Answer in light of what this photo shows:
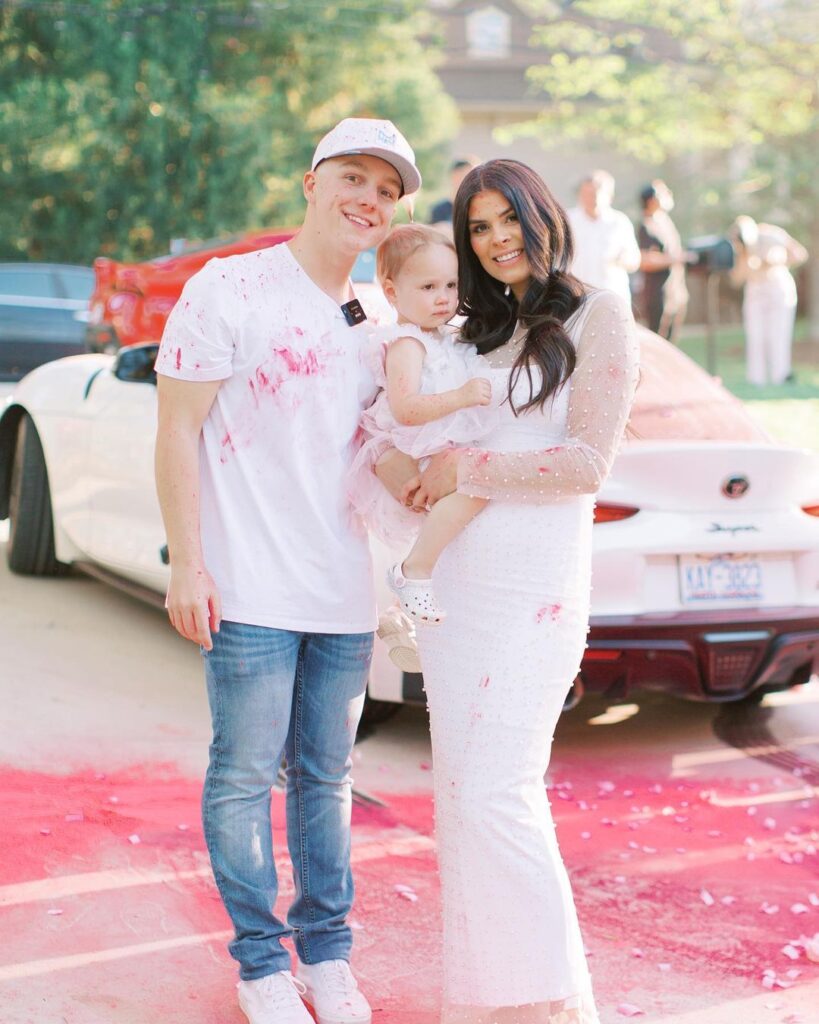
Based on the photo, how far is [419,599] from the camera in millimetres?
2912

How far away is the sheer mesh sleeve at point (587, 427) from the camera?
9.16ft

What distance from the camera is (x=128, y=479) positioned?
235 inches

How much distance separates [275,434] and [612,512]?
199 cm

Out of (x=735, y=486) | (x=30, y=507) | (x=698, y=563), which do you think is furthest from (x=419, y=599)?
(x=30, y=507)

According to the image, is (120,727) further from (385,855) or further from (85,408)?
(85,408)

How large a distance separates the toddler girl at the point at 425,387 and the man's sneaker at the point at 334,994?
82cm

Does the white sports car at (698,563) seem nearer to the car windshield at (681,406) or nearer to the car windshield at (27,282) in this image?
the car windshield at (681,406)

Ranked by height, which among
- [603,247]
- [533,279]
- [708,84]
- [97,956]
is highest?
[708,84]

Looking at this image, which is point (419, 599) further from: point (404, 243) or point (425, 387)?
point (404, 243)

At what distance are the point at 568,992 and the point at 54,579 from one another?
180 inches

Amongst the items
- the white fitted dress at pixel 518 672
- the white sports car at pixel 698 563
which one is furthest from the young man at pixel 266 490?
the white sports car at pixel 698 563

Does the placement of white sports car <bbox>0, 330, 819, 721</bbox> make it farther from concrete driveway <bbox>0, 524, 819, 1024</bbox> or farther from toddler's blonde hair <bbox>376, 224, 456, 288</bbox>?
toddler's blonde hair <bbox>376, 224, 456, 288</bbox>

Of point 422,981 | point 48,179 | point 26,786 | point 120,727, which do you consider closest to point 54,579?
point 120,727

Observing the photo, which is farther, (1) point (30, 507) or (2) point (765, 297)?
(2) point (765, 297)
